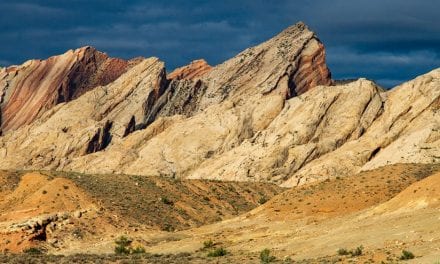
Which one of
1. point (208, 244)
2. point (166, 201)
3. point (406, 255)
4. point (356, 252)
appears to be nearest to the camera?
point (406, 255)

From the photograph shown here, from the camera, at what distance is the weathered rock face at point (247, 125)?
116625 mm

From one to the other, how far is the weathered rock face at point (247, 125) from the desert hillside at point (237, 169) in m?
0.32

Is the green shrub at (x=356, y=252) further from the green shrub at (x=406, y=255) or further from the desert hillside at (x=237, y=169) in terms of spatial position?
the green shrub at (x=406, y=255)

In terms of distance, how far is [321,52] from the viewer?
176125mm

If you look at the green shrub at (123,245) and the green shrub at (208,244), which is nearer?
the green shrub at (208,244)

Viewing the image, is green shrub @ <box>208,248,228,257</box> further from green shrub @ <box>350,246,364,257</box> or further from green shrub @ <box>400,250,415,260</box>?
green shrub @ <box>400,250,415,260</box>

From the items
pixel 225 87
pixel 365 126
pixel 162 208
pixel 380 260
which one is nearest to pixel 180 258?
pixel 380 260

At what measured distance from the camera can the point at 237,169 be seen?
120375 mm

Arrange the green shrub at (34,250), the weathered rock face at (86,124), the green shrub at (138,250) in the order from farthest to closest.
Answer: the weathered rock face at (86,124)
the green shrub at (34,250)
the green shrub at (138,250)

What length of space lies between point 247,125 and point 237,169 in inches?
777

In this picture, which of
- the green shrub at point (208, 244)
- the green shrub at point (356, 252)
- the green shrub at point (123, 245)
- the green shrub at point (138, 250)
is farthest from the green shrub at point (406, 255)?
the green shrub at point (123, 245)

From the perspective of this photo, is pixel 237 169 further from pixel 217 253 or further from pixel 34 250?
pixel 217 253

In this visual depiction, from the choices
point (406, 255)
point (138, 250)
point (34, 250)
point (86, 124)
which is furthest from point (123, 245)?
point (86, 124)

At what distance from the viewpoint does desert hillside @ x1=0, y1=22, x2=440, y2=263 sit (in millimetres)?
53312
